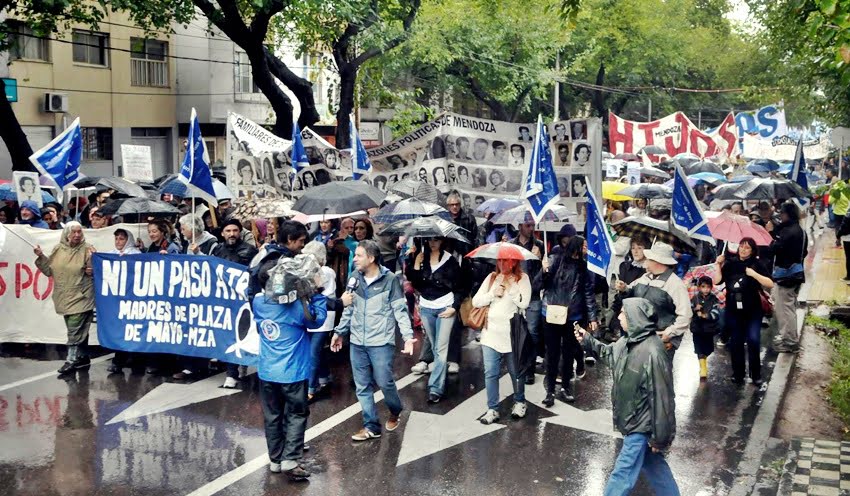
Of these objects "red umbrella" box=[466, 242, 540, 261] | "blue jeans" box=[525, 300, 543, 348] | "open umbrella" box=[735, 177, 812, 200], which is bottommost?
"blue jeans" box=[525, 300, 543, 348]

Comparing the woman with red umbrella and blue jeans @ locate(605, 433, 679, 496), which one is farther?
the woman with red umbrella

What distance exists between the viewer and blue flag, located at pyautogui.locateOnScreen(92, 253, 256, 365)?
10258 millimetres

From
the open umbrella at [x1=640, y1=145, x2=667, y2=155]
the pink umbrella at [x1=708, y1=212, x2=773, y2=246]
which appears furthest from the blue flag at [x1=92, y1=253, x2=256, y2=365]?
the open umbrella at [x1=640, y1=145, x2=667, y2=155]

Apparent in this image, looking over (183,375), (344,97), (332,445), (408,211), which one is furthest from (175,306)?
(344,97)

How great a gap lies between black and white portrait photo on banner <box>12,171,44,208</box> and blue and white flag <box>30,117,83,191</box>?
32cm

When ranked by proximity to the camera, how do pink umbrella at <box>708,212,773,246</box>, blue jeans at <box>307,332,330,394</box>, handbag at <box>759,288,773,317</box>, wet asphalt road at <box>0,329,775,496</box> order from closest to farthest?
wet asphalt road at <box>0,329,775,496</box>, blue jeans at <box>307,332,330,394</box>, handbag at <box>759,288,773,317</box>, pink umbrella at <box>708,212,773,246</box>

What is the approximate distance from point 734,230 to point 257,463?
20.2ft

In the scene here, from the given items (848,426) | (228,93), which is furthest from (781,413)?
(228,93)

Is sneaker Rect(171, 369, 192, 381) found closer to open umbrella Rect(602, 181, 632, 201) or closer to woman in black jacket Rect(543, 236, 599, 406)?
woman in black jacket Rect(543, 236, 599, 406)

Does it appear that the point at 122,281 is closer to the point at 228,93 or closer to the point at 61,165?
the point at 61,165

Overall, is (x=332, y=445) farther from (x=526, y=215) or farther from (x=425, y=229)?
(x=526, y=215)

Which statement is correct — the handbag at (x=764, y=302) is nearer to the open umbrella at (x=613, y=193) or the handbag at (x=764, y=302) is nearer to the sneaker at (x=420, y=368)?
the sneaker at (x=420, y=368)

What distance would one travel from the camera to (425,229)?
9.59m

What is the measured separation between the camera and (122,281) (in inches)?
430
